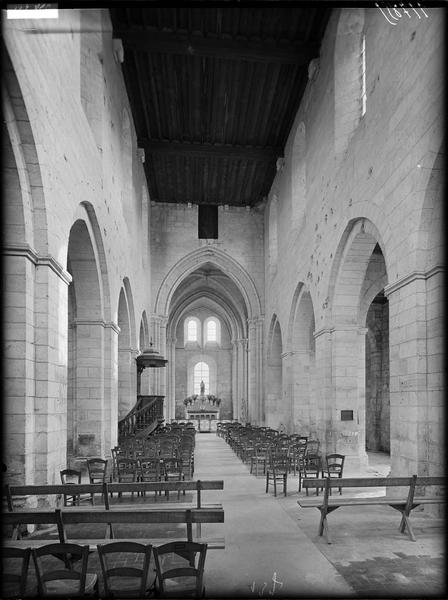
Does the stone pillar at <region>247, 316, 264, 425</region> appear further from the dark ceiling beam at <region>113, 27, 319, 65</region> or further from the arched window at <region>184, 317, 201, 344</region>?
the arched window at <region>184, 317, 201, 344</region>

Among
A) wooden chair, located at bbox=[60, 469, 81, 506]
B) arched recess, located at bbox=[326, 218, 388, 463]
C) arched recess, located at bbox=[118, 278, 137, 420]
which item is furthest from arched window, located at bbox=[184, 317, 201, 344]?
wooden chair, located at bbox=[60, 469, 81, 506]

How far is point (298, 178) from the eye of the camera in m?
19.7

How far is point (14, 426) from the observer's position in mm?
7445

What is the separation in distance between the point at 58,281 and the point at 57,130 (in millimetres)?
2390

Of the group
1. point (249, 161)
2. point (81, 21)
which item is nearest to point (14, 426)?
point (81, 21)

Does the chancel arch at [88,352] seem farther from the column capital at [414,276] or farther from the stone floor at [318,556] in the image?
the column capital at [414,276]

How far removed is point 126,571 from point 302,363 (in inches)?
624

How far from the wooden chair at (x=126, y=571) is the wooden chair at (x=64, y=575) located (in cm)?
15

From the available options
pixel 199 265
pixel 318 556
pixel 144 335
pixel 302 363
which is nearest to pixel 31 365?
pixel 318 556

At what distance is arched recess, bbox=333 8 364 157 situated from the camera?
1346 cm

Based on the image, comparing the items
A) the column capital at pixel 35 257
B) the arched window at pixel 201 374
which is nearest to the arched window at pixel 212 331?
the arched window at pixel 201 374

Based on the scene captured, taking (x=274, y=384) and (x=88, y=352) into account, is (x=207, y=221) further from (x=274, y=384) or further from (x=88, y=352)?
(x=88, y=352)

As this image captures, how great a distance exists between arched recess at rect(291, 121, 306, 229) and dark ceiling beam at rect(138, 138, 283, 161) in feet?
8.04

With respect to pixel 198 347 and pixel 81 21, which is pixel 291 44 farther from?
pixel 198 347
